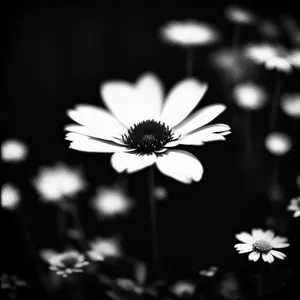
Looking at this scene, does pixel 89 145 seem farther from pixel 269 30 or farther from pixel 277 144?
pixel 269 30

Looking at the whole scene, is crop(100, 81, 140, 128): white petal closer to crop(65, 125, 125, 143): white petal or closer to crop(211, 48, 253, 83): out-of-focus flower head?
crop(65, 125, 125, 143): white petal

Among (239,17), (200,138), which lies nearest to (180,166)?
(200,138)

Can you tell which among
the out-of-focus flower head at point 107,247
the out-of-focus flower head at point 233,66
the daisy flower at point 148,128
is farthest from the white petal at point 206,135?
the out-of-focus flower head at point 233,66

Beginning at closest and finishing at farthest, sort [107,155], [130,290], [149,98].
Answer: [130,290] < [149,98] < [107,155]

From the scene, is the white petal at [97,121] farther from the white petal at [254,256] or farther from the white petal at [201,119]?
the white petal at [254,256]

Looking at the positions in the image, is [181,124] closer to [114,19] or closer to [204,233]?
[204,233]

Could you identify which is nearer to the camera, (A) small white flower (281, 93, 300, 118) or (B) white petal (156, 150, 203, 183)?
(B) white petal (156, 150, 203, 183)

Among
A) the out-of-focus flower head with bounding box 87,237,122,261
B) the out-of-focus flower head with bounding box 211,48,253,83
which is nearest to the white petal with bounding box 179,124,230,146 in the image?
the out-of-focus flower head with bounding box 87,237,122,261
